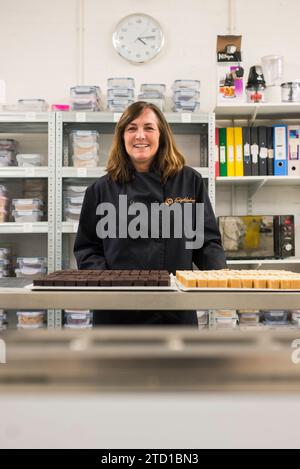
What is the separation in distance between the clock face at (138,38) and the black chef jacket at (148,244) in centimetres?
203

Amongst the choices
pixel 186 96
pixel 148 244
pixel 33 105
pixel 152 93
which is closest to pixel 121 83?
pixel 152 93

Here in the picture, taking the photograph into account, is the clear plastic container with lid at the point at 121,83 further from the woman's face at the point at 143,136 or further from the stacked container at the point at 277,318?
the stacked container at the point at 277,318

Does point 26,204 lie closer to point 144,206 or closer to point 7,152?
point 7,152

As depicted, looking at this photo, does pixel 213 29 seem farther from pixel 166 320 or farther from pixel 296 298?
pixel 296 298

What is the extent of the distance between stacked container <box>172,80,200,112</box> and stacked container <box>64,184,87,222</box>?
33.0 inches

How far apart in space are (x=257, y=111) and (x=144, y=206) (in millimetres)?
1823

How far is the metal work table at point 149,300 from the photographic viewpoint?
31.5 inches

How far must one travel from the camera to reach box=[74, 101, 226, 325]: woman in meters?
1.49

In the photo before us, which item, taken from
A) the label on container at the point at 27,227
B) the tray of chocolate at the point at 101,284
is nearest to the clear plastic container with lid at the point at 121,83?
the label on container at the point at 27,227

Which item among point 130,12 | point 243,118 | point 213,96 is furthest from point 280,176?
point 130,12

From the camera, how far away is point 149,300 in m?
0.80

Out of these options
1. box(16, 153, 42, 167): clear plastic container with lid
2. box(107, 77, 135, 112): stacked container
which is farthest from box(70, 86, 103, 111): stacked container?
box(16, 153, 42, 167): clear plastic container with lid

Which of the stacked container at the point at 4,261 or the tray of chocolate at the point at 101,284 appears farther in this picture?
the stacked container at the point at 4,261
